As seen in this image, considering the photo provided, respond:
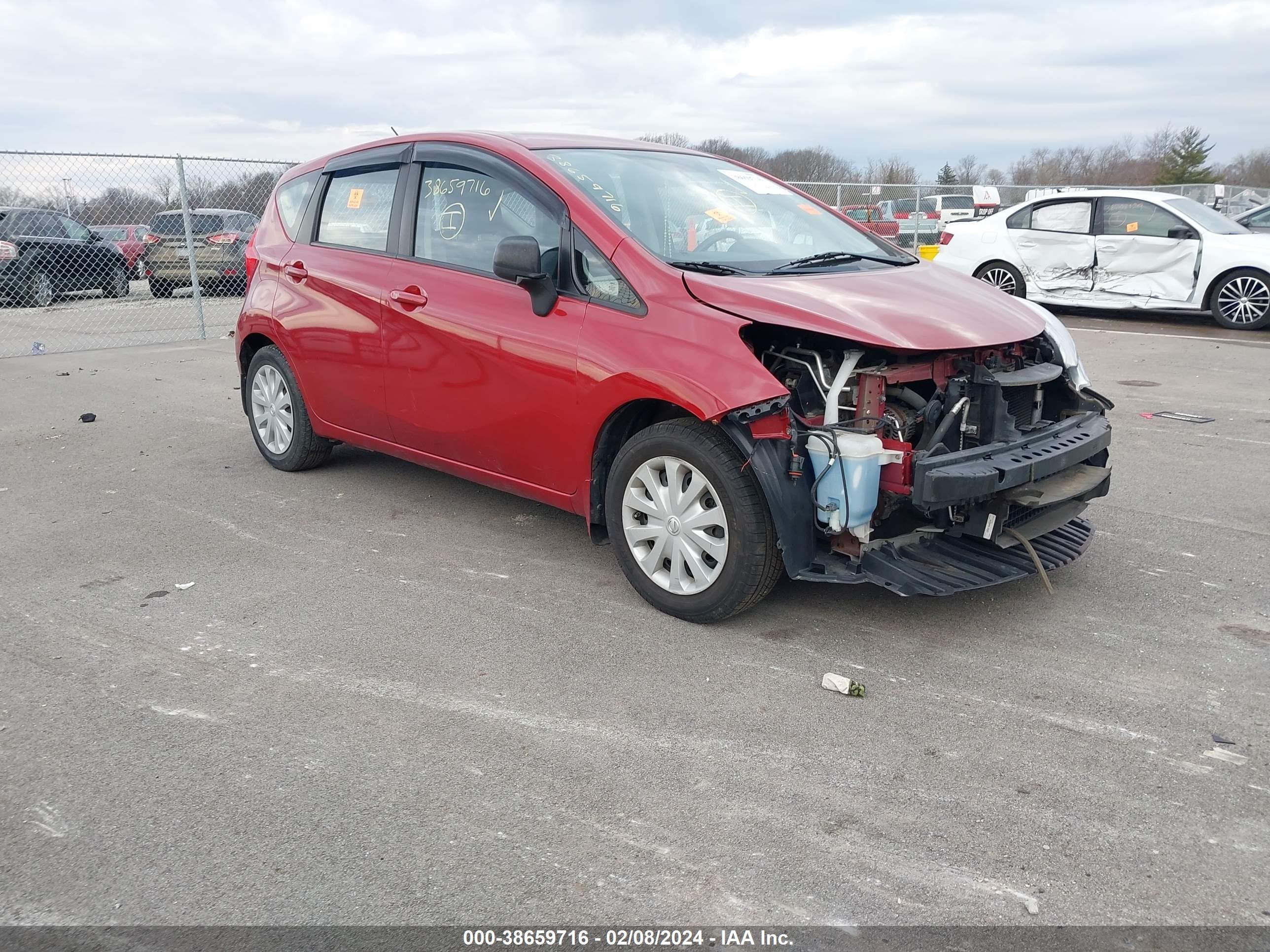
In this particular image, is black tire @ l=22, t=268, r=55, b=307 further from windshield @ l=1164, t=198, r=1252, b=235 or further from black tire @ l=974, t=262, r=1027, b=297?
windshield @ l=1164, t=198, r=1252, b=235

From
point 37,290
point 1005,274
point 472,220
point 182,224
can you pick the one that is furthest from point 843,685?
point 37,290

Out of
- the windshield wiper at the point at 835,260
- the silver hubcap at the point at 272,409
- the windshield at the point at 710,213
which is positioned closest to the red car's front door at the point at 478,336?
the windshield at the point at 710,213

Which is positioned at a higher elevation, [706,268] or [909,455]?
[706,268]

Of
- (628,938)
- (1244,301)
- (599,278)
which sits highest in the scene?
(599,278)

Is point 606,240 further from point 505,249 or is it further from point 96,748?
point 96,748

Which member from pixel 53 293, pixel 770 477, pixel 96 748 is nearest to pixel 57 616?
pixel 96 748

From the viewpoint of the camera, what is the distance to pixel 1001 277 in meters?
14.0

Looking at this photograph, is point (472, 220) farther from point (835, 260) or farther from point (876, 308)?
point (876, 308)

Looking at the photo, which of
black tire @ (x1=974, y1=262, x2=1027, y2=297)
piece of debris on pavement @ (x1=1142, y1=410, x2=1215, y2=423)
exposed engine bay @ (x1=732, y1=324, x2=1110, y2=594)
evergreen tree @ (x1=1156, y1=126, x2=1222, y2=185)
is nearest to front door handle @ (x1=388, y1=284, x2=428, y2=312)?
exposed engine bay @ (x1=732, y1=324, x2=1110, y2=594)

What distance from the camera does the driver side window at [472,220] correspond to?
4527mm

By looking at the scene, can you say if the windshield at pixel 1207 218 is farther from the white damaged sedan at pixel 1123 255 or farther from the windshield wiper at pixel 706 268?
the windshield wiper at pixel 706 268

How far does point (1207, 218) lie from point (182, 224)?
525 inches

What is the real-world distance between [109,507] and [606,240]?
332 cm

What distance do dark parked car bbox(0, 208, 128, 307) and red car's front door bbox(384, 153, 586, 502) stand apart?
12.1m
